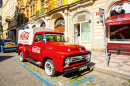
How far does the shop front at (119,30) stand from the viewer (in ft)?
26.8

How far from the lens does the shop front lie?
8.17m

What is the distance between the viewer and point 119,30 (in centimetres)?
910

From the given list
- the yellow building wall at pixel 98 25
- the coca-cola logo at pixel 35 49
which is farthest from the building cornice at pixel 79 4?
the coca-cola logo at pixel 35 49

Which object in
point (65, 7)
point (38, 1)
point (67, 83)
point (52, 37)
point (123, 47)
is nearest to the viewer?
point (67, 83)

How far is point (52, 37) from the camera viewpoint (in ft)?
15.9

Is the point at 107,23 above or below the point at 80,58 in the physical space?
above

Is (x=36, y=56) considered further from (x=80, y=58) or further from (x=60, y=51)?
(x=80, y=58)

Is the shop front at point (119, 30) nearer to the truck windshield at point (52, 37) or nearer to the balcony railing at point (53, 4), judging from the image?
the truck windshield at point (52, 37)

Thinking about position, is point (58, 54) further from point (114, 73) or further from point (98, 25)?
point (98, 25)

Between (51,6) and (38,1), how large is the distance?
603cm

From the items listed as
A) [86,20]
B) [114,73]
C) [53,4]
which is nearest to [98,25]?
[86,20]

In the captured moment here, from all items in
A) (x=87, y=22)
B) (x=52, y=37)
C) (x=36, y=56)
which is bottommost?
(x=36, y=56)

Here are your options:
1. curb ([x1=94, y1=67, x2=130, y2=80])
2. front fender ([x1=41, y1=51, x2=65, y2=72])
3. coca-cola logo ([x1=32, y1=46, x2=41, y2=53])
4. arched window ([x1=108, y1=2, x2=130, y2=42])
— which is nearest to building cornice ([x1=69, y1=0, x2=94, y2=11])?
arched window ([x1=108, y1=2, x2=130, y2=42])

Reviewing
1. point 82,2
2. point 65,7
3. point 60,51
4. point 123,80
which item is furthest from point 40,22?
point 123,80
